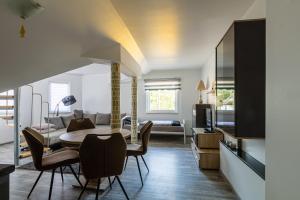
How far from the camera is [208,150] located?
3557 millimetres

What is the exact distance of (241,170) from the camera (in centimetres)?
227

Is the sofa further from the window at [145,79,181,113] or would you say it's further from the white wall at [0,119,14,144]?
the window at [145,79,181,113]

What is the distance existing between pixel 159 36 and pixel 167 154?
104 inches

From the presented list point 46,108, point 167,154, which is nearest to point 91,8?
point 167,154

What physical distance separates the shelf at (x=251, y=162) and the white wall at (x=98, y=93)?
5278 millimetres

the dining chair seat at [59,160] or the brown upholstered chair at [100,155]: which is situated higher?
the brown upholstered chair at [100,155]

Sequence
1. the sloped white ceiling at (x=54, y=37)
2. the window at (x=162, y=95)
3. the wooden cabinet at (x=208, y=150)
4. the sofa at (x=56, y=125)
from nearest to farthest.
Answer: the sloped white ceiling at (x=54, y=37)
the wooden cabinet at (x=208, y=150)
the sofa at (x=56, y=125)
the window at (x=162, y=95)

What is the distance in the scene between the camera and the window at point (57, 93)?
6.64 metres

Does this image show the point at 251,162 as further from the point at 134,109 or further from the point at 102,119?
the point at 102,119

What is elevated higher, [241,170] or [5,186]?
[5,186]

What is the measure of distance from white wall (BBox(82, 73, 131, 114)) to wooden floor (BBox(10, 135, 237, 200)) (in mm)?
3949

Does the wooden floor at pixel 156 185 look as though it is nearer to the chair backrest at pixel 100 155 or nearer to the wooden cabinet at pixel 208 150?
the wooden cabinet at pixel 208 150

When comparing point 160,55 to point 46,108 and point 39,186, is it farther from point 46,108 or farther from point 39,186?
point 46,108

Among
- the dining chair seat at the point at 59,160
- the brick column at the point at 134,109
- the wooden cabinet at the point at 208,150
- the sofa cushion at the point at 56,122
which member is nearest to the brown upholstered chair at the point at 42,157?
the dining chair seat at the point at 59,160
